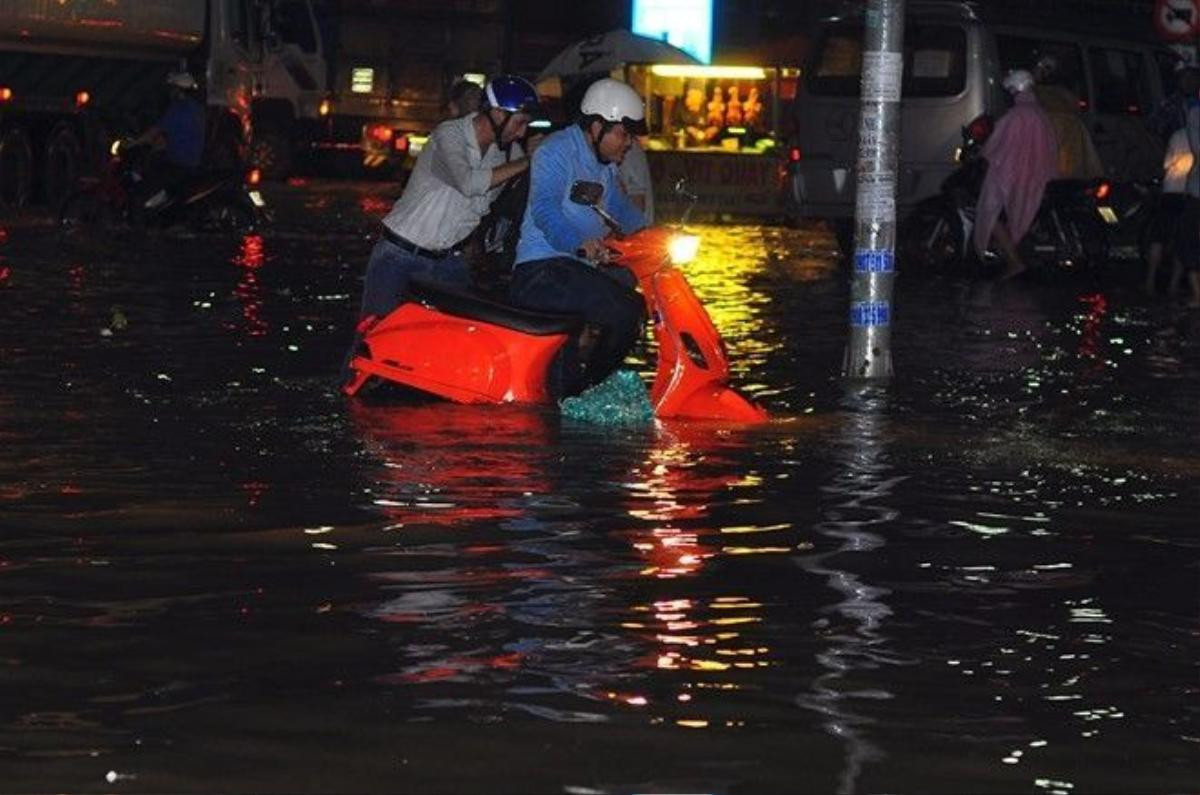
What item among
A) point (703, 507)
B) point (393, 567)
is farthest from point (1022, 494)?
point (393, 567)

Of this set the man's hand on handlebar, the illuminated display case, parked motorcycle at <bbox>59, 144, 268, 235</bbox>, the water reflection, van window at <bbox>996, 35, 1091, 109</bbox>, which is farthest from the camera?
the illuminated display case

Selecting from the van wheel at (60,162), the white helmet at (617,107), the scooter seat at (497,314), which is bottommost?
the van wheel at (60,162)

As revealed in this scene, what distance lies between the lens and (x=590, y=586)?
330 inches

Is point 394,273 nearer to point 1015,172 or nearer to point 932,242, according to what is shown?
point 1015,172

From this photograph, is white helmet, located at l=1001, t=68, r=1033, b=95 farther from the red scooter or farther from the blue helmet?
the red scooter

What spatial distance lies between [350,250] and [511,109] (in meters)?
14.0

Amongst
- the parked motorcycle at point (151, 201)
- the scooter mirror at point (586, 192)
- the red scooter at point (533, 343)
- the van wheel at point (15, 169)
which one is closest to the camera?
the scooter mirror at point (586, 192)

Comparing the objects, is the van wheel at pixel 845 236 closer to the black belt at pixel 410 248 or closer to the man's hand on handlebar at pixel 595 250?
the black belt at pixel 410 248

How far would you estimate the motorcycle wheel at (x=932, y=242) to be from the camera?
2464 cm

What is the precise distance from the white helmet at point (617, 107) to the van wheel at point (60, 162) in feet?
64.2

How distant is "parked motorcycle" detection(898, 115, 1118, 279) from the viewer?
24.4 meters

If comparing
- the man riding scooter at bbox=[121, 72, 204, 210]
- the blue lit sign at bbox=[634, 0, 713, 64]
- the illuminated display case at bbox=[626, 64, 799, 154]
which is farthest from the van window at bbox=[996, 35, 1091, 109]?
the blue lit sign at bbox=[634, 0, 713, 64]

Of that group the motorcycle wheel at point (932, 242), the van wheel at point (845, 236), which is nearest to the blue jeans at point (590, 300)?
the motorcycle wheel at point (932, 242)

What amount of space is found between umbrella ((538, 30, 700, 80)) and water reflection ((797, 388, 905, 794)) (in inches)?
874
